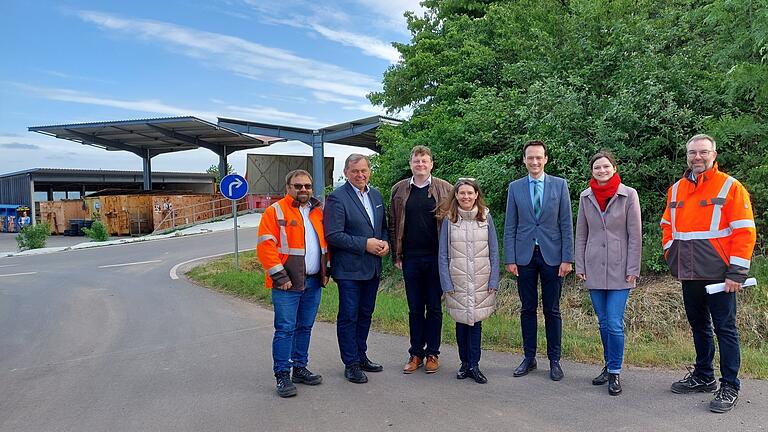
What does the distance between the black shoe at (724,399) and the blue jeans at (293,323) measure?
3.22 meters

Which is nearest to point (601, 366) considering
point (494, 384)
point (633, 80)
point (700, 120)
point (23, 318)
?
point (494, 384)

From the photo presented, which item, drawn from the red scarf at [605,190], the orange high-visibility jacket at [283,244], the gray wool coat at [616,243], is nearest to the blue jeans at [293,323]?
the orange high-visibility jacket at [283,244]

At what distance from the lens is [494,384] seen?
479 centimetres

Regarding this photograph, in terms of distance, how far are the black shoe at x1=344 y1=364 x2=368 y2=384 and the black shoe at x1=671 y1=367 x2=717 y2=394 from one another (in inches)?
99.7

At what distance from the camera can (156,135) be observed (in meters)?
38.5

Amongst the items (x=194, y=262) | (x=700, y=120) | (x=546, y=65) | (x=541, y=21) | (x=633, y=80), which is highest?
(x=541, y=21)

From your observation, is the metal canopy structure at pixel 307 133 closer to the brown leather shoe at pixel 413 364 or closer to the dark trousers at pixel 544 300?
the brown leather shoe at pixel 413 364

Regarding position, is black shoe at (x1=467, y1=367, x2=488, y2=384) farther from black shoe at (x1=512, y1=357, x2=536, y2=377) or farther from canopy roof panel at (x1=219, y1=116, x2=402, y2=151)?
canopy roof panel at (x1=219, y1=116, x2=402, y2=151)

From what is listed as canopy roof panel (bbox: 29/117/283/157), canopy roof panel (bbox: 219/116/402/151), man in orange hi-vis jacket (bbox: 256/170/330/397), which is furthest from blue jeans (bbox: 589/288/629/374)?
canopy roof panel (bbox: 29/117/283/157)

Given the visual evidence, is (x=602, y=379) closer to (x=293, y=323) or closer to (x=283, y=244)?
(x=293, y=323)

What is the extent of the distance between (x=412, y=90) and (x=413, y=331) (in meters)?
9.32

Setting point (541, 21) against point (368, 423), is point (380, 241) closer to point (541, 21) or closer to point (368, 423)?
point (368, 423)

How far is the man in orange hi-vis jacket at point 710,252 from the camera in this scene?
13.4 ft

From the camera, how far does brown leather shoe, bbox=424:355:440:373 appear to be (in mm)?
5168
